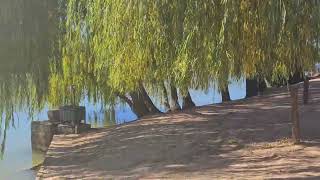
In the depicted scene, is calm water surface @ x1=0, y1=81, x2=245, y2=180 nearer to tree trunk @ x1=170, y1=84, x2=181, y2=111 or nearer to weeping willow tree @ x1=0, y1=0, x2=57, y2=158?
tree trunk @ x1=170, y1=84, x2=181, y2=111

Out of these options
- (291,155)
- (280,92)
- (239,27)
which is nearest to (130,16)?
(239,27)

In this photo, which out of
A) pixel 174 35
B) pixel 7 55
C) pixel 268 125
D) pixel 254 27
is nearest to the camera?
pixel 254 27

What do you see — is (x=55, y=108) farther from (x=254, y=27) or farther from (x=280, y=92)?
(x=254, y=27)

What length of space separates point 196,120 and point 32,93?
3.77 meters

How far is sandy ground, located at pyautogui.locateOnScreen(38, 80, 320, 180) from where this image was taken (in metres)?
8.20

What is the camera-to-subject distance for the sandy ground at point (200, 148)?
820 cm

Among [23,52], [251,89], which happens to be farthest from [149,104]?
[23,52]

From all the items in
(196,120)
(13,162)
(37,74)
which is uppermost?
(37,74)

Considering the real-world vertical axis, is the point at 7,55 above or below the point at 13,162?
above

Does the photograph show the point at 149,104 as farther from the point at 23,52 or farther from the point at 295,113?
the point at 295,113

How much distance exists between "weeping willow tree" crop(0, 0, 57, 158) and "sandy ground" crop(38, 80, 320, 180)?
3.94 ft

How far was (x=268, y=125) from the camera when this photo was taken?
11250 millimetres

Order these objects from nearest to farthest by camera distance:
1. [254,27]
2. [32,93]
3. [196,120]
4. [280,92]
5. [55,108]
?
[254,27], [32,93], [196,120], [55,108], [280,92]

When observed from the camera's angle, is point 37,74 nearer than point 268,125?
Yes
